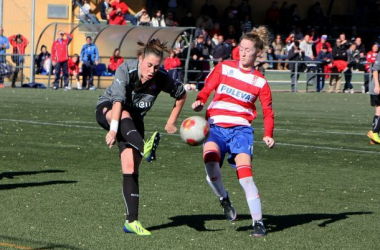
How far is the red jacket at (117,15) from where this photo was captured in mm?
38219

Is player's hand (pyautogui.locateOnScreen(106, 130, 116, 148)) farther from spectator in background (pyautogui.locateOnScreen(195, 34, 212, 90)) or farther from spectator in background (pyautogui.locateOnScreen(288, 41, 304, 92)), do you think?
spectator in background (pyautogui.locateOnScreen(288, 41, 304, 92))

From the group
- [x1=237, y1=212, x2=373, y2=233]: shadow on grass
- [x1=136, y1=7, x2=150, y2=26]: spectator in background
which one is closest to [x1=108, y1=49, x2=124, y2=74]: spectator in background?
[x1=136, y1=7, x2=150, y2=26]: spectator in background

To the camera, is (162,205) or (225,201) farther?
(162,205)

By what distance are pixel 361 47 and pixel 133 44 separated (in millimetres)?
9848

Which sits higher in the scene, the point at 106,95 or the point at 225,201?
the point at 106,95

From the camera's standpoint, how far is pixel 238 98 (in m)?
7.88

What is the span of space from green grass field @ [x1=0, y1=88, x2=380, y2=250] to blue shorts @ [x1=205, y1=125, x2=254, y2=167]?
0.66 metres

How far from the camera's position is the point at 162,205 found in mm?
8836

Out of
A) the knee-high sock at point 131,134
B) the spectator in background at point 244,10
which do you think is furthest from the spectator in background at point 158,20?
the knee-high sock at point 131,134

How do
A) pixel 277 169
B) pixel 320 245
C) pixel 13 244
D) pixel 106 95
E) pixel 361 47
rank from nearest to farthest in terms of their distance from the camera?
1. pixel 13 244
2. pixel 320 245
3. pixel 106 95
4. pixel 277 169
5. pixel 361 47

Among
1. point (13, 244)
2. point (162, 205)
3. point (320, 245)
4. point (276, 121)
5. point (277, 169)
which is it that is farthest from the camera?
point (276, 121)

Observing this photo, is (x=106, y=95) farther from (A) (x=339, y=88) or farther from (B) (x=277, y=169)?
(A) (x=339, y=88)

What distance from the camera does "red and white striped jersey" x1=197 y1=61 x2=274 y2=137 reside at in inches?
309

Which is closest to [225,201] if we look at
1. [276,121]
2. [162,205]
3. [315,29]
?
[162,205]
